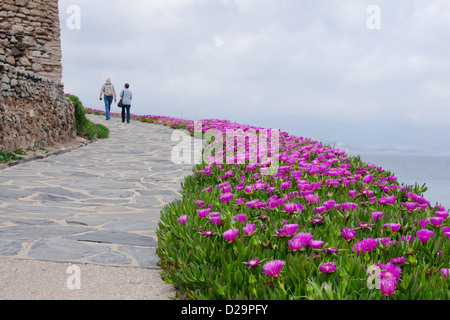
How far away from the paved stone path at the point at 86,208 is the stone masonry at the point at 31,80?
1.06m

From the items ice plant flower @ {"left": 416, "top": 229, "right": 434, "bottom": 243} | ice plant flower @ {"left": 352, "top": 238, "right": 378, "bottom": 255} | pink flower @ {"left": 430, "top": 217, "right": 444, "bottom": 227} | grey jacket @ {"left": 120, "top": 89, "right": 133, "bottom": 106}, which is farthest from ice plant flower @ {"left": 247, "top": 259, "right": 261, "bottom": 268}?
grey jacket @ {"left": 120, "top": 89, "right": 133, "bottom": 106}

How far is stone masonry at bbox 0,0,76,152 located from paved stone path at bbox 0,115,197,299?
106 centimetres

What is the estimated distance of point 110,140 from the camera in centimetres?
1527

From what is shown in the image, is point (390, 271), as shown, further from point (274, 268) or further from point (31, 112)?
point (31, 112)

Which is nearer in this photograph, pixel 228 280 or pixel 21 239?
pixel 228 280

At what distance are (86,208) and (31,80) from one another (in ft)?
22.7

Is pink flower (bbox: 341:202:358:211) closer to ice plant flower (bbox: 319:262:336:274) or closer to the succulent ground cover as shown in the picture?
the succulent ground cover

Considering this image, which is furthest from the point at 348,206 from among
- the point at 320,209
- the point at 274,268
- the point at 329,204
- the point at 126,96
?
the point at 126,96

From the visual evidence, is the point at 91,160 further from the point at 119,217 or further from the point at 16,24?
the point at 16,24

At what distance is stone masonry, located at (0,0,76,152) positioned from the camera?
31.8 ft

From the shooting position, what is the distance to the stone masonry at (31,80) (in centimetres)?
970
